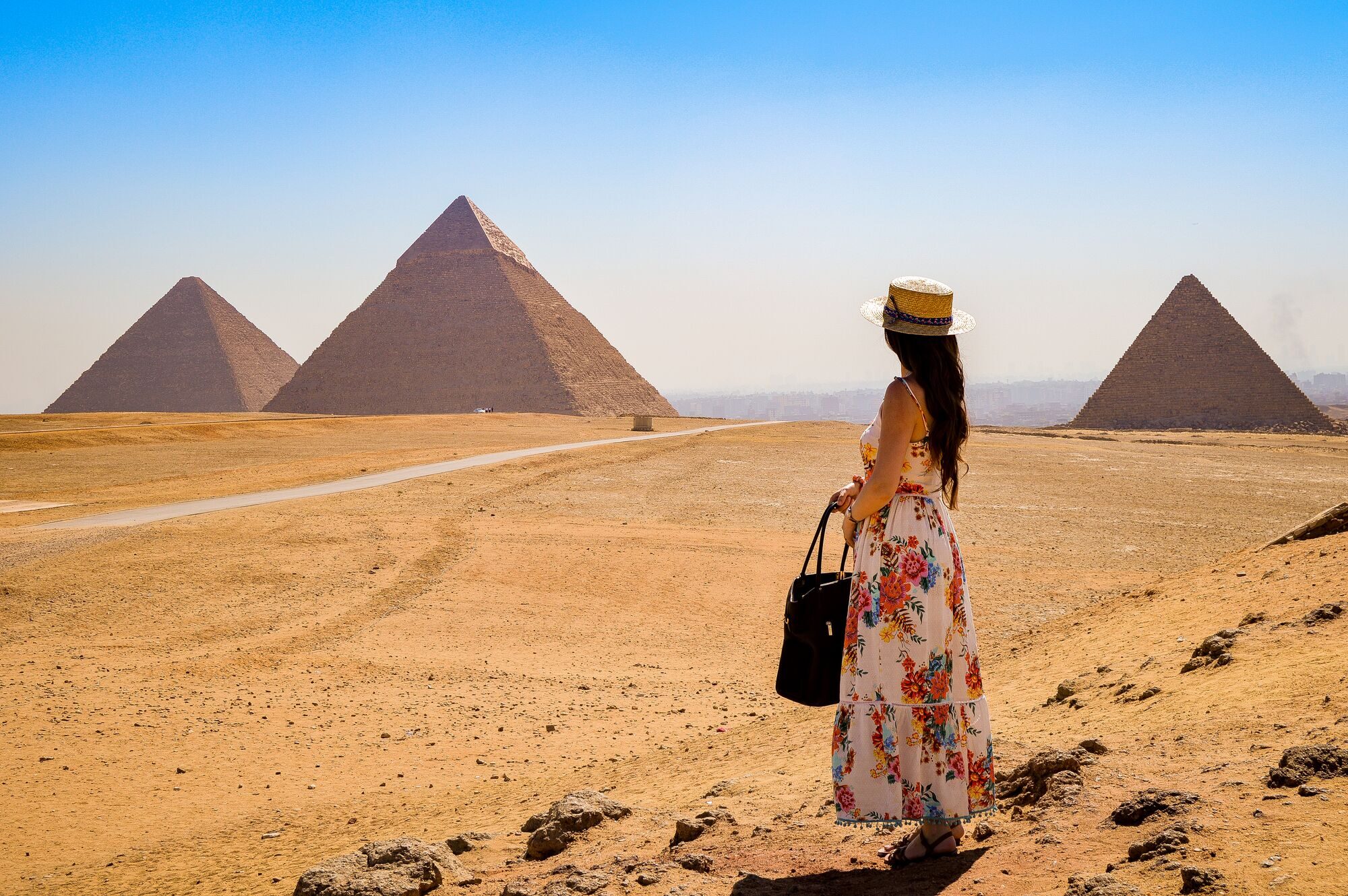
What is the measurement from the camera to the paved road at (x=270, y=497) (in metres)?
12.3

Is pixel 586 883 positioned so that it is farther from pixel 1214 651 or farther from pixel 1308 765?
pixel 1214 651

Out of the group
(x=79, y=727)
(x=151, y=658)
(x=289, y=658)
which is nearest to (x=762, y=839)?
(x=79, y=727)

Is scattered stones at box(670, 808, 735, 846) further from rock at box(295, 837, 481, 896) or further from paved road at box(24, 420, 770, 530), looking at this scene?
paved road at box(24, 420, 770, 530)

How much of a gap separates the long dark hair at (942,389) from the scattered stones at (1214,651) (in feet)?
8.04

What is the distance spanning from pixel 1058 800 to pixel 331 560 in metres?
8.69

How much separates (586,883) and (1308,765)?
231 cm

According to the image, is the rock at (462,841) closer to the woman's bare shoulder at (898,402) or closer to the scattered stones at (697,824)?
the scattered stones at (697,824)

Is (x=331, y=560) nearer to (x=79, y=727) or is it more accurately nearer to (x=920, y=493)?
(x=79, y=727)

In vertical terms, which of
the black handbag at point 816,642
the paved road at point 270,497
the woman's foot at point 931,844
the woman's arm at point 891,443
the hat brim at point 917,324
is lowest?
the woman's foot at point 931,844

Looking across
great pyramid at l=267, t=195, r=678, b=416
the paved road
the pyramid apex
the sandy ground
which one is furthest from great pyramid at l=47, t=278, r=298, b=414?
the sandy ground

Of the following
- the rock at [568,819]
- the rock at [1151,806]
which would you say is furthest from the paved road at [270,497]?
the rock at [1151,806]

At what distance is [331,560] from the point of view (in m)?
10.5

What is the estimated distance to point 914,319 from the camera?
3334 mm

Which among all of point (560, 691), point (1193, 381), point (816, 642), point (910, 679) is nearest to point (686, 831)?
point (816, 642)
